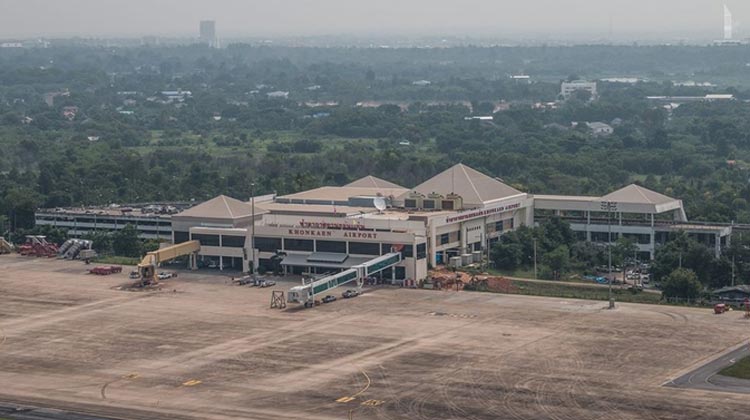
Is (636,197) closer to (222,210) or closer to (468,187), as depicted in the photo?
(468,187)

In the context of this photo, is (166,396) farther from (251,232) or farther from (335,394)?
(251,232)

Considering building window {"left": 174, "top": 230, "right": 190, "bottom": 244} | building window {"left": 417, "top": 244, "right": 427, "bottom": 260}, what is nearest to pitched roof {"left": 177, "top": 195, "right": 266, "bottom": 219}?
building window {"left": 174, "top": 230, "right": 190, "bottom": 244}

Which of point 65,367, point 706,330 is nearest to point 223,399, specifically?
point 65,367

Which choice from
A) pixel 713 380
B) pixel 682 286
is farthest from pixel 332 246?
pixel 713 380

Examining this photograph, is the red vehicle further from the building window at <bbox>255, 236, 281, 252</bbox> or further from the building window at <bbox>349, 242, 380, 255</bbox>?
the building window at <bbox>349, 242, 380, 255</bbox>

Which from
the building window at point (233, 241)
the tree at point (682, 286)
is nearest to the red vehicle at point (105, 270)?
the building window at point (233, 241)
